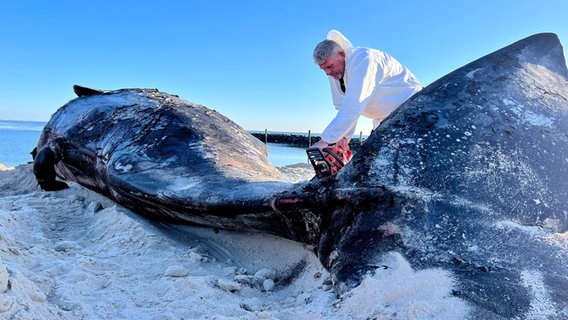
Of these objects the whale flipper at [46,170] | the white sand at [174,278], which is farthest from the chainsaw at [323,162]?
the whale flipper at [46,170]

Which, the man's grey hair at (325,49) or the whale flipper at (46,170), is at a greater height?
the man's grey hair at (325,49)

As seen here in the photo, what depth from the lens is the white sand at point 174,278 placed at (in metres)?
1.94

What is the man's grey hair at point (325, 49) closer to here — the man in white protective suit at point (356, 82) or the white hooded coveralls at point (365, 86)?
the man in white protective suit at point (356, 82)

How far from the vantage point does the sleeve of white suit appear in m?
3.31

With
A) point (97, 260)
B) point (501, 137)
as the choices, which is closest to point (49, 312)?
point (97, 260)

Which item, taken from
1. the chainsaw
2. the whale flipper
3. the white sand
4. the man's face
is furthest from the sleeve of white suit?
the whale flipper

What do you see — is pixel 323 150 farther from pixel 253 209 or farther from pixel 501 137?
pixel 501 137

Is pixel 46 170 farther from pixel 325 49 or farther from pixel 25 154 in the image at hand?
pixel 25 154

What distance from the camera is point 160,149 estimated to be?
14.0 feet

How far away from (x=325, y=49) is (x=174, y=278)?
2.08 m

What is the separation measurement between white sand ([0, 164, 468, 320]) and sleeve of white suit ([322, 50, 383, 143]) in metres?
0.86

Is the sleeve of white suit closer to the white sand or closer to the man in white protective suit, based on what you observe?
the man in white protective suit

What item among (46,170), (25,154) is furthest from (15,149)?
(46,170)

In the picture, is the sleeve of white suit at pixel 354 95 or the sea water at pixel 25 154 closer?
the sleeve of white suit at pixel 354 95
